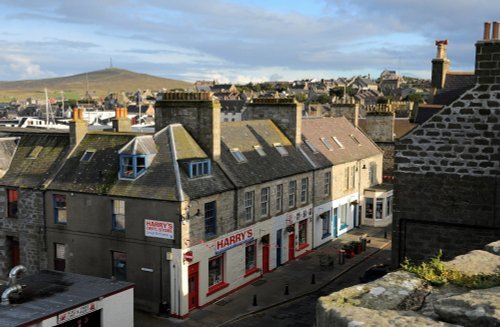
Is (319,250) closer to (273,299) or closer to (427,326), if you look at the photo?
(273,299)

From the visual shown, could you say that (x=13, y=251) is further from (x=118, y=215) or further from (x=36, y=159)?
(x=118, y=215)

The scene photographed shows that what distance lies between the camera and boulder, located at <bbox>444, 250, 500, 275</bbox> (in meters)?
6.77

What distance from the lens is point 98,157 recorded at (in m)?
25.3

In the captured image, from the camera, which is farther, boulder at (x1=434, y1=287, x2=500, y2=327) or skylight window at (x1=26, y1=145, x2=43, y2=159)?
skylight window at (x1=26, y1=145, x2=43, y2=159)

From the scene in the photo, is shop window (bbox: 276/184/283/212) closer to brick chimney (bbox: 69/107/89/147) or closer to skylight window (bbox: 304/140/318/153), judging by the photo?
Answer: skylight window (bbox: 304/140/318/153)

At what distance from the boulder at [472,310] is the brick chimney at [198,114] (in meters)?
21.0

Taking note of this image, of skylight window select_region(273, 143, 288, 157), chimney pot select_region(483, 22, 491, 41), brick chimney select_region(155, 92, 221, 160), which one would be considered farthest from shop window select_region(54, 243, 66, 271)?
chimney pot select_region(483, 22, 491, 41)

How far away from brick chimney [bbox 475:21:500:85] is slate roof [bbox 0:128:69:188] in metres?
20.7

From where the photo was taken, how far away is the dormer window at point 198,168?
2311 cm

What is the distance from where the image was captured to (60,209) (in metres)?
25.2

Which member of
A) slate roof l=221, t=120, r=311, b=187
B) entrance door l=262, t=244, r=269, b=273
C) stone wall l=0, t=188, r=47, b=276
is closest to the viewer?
stone wall l=0, t=188, r=47, b=276

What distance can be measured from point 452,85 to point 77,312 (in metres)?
28.4

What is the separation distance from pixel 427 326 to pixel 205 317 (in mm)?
18892

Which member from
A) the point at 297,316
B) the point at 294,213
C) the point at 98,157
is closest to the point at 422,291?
the point at 297,316
